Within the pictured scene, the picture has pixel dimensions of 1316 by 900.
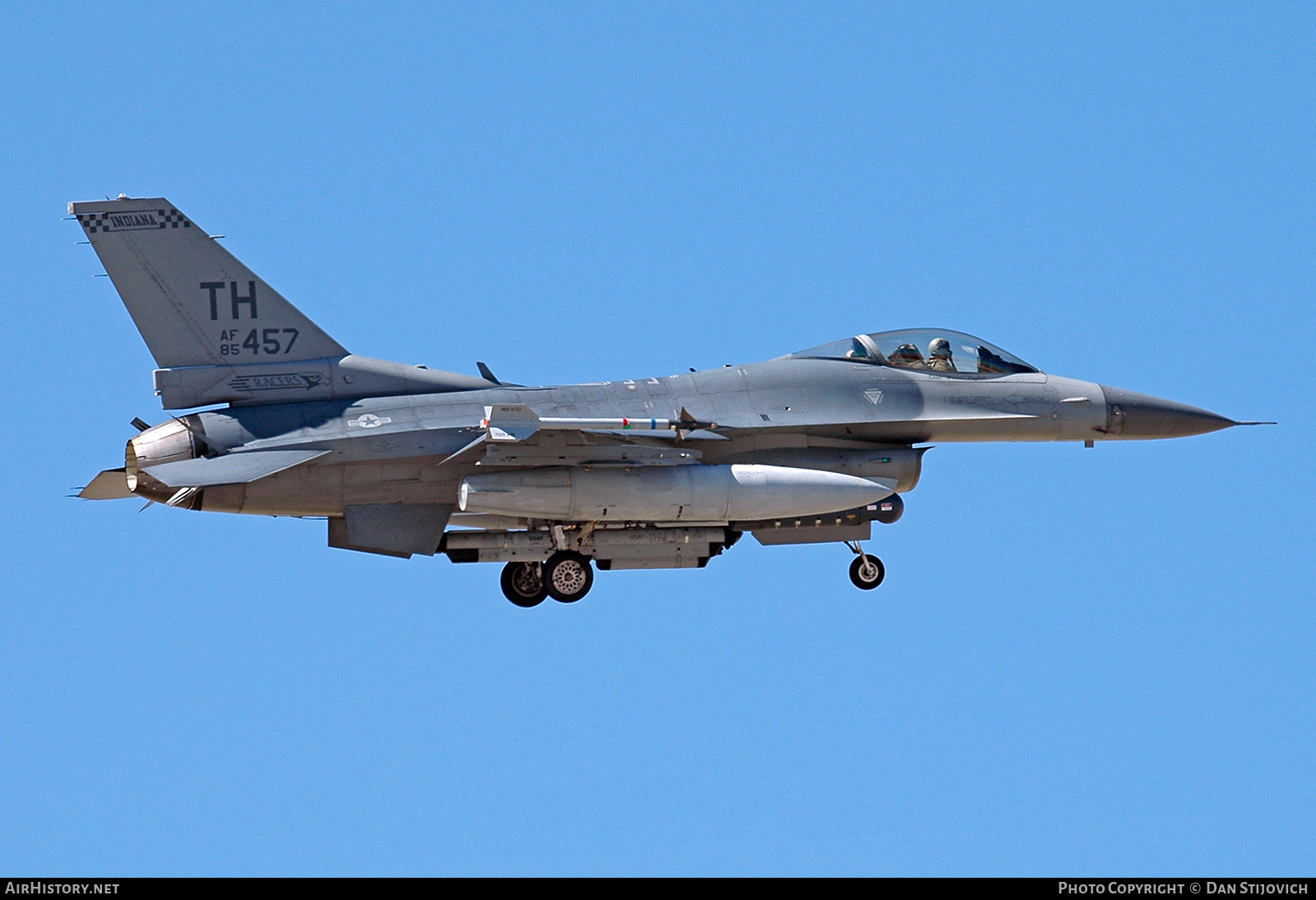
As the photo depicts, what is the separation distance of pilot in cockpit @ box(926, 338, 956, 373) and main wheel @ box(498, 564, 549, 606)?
4940 millimetres

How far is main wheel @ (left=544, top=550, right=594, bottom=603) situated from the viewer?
68.8 feet

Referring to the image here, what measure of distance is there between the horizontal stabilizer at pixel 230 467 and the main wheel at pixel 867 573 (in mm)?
6036

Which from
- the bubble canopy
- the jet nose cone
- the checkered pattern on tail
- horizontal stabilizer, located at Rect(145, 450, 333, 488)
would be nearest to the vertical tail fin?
the checkered pattern on tail

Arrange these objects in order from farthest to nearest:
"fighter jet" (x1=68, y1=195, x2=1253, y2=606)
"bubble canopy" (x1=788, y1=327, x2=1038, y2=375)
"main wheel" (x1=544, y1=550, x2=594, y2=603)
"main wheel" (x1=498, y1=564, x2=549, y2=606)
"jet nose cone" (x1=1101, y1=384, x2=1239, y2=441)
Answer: "jet nose cone" (x1=1101, y1=384, x2=1239, y2=441), "bubble canopy" (x1=788, y1=327, x2=1038, y2=375), "main wheel" (x1=498, y1=564, x2=549, y2=606), "main wheel" (x1=544, y1=550, x2=594, y2=603), "fighter jet" (x1=68, y1=195, x2=1253, y2=606)

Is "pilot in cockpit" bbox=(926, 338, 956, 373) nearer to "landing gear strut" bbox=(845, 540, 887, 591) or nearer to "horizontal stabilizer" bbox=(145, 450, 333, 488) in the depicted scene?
"landing gear strut" bbox=(845, 540, 887, 591)

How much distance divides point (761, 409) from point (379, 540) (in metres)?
4.27

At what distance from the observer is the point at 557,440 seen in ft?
65.3

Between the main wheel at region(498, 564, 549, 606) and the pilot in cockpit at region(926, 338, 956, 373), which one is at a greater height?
the pilot in cockpit at region(926, 338, 956, 373)

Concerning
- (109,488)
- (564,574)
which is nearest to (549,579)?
(564,574)

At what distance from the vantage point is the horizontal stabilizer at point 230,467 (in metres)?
18.9
